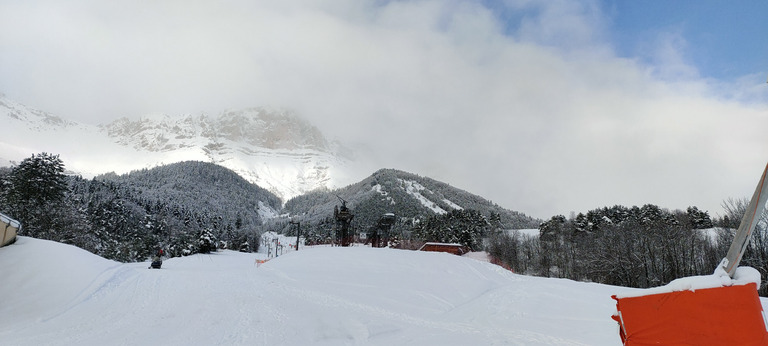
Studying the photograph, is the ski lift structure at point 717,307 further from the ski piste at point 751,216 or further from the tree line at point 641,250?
the tree line at point 641,250

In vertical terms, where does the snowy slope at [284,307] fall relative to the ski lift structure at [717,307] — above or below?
below

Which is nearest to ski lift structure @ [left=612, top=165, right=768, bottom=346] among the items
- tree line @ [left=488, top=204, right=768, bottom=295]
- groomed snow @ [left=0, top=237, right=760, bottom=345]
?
groomed snow @ [left=0, top=237, right=760, bottom=345]

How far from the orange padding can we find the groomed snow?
8.21 m

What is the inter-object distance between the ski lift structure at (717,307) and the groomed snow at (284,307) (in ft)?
27.3

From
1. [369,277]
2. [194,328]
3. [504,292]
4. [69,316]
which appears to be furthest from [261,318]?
[504,292]

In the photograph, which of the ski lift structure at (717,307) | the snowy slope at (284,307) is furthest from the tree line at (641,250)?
the ski lift structure at (717,307)

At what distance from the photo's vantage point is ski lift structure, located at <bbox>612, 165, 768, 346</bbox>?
10.2 ft

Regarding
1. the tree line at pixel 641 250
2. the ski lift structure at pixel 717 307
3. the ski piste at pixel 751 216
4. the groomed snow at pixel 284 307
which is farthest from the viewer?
the tree line at pixel 641 250

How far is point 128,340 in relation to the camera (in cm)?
1123

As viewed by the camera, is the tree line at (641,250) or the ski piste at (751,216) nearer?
the ski piste at (751,216)

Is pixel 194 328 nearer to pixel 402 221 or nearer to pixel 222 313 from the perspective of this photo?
pixel 222 313

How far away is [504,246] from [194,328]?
3060 inches

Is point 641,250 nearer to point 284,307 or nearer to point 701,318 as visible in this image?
point 284,307

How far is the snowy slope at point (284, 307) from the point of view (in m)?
11.8
